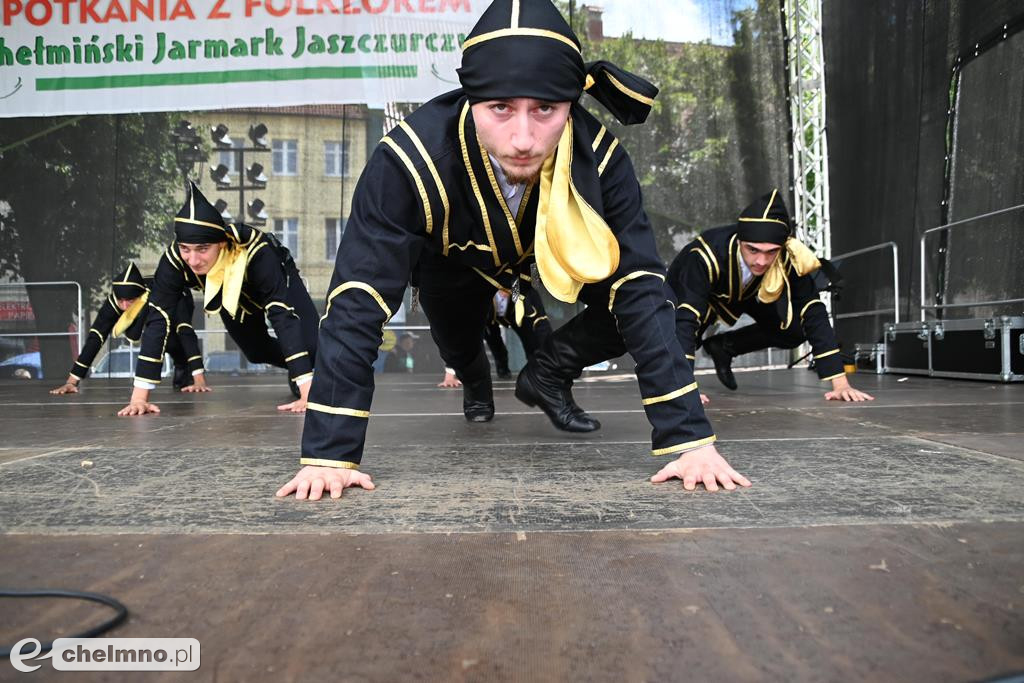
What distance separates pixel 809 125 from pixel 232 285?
6.72 meters

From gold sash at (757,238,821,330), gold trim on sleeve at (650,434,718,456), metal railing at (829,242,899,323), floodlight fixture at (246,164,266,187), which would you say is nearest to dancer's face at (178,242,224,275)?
gold sash at (757,238,821,330)

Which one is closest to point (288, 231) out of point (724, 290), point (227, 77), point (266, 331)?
point (227, 77)

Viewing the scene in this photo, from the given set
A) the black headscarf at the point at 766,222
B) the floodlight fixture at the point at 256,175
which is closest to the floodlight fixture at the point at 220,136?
the floodlight fixture at the point at 256,175

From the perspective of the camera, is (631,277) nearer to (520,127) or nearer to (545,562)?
(520,127)

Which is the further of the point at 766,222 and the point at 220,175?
the point at 220,175

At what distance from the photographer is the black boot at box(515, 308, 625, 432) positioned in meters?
2.68

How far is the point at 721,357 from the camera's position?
6.11m

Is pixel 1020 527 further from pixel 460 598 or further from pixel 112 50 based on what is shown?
pixel 112 50

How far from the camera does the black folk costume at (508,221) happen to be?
69.2 inches

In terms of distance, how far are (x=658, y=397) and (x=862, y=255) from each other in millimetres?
7166

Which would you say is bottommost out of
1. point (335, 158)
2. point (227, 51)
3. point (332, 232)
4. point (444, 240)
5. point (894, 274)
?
point (444, 240)

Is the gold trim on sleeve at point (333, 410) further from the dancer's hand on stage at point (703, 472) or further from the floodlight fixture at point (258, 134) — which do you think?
the floodlight fixture at point (258, 134)

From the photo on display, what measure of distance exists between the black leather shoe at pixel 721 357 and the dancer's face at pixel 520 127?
4469 mm

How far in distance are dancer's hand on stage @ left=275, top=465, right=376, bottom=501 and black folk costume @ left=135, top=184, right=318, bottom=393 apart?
266 centimetres
